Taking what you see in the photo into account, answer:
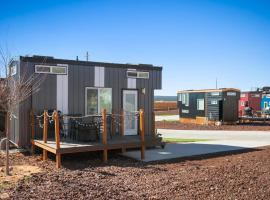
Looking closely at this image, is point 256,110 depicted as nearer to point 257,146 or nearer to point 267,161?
point 257,146

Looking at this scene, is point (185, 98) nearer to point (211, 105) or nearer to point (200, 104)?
point (200, 104)

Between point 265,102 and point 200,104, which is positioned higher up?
point 265,102

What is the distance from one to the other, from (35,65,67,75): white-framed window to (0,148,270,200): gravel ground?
10.4 feet

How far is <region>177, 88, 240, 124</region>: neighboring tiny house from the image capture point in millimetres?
24453

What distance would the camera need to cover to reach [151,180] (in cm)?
779

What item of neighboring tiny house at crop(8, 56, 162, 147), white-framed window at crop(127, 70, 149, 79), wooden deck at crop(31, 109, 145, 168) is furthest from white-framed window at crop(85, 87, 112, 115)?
wooden deck at crop(31, 109, 145, 168)

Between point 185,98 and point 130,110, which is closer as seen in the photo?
point 130,110

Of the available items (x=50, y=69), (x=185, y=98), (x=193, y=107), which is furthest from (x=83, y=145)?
(x=185, y=98)

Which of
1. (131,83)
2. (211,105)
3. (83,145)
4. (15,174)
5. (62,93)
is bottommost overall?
(15,174)

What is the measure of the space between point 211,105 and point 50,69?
1552 cm

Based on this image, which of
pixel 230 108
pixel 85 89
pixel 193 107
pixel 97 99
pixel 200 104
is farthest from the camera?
pixel 193 107

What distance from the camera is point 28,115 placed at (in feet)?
39.2

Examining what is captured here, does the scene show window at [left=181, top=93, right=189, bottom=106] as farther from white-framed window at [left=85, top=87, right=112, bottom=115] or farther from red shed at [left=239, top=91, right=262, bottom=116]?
white-framed window at [left=85, top=87, right=112, bottom=115]

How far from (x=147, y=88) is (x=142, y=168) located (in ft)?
16.5
